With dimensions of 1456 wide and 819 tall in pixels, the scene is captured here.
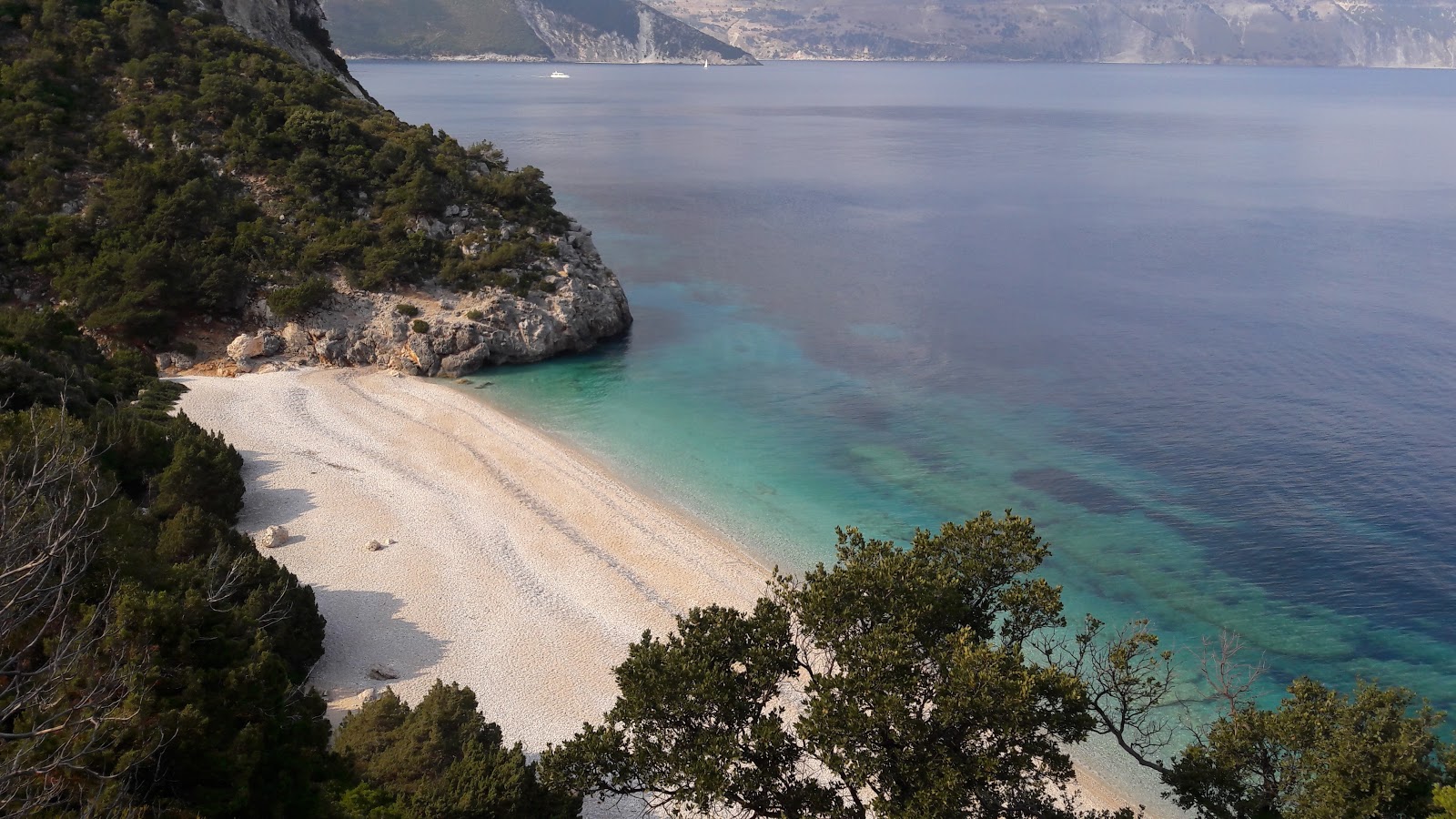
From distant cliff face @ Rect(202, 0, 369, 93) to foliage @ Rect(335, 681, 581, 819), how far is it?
54.1 metres

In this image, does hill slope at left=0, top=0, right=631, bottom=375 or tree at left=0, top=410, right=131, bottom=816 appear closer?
tree at left=0, top=410, right=131, bottom=816

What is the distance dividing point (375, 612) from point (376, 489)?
25.3ft

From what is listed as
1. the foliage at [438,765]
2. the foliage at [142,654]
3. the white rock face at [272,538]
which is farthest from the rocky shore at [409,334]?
the foliage at [438,765]

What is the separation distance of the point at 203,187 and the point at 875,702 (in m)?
42.6

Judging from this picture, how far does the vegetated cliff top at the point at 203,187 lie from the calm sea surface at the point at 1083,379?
9548 mm

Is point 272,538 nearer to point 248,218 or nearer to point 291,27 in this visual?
point 248,218

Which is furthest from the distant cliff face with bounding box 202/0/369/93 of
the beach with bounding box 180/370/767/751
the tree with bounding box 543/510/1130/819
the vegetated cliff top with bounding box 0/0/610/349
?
the tree with bounding box 543/510/1130/819

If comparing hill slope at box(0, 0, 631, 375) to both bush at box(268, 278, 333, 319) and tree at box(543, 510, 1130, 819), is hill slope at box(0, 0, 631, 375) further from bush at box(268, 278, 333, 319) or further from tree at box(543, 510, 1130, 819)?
tree at box(543, 510, 1130, 819)

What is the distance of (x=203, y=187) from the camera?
43.6 meters

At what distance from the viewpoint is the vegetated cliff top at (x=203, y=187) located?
4047 cm

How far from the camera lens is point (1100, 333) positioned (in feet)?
167

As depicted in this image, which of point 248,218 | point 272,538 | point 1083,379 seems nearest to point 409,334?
point 248,218

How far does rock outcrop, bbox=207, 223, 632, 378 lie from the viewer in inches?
1662

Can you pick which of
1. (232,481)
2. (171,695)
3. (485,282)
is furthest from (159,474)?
(485,282)
